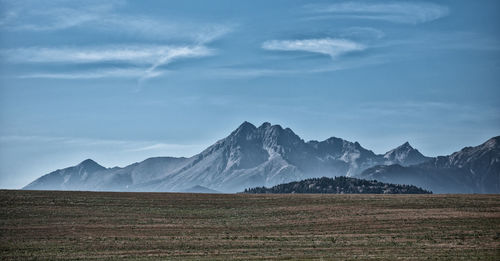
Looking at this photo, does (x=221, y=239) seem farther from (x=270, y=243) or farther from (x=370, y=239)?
(x=370, y=239)

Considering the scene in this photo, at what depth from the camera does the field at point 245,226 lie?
46.3 meters

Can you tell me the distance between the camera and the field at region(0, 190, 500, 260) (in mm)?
46312

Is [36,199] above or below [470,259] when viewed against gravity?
above

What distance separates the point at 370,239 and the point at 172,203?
131 ft

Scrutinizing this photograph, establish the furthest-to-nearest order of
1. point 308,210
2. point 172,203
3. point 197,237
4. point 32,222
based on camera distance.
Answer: point 172,203 < point 308,210 < point 32,222 < point 197,237

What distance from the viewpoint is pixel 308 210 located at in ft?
256

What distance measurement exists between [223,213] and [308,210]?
11.6m

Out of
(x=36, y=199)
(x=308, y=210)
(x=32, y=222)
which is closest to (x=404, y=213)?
(x=308, y=210)

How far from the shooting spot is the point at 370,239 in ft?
174

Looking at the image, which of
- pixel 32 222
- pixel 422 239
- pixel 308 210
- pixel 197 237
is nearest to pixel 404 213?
pixel 308 210

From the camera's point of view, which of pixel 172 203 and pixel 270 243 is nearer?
pixel 270 243

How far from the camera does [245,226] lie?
6606 centimetres

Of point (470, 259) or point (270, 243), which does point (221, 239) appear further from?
point (470, 259)

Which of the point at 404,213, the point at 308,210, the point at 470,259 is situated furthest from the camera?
the point at 308,210
